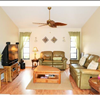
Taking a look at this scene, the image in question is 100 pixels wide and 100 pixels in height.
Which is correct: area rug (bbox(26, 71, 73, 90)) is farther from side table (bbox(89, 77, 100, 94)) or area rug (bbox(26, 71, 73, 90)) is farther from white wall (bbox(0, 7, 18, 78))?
white wall (bbox(0, 7, 18, 78))

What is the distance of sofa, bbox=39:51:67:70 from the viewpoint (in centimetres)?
541

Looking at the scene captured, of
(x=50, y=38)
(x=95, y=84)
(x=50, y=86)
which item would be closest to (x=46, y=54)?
(x=50, y=38)

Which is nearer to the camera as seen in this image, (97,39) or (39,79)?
(39,79)

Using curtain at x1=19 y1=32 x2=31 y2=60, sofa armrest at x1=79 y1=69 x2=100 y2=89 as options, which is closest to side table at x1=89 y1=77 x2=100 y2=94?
sofa armrest at x1=79 y1=69 x2=100 y2=89

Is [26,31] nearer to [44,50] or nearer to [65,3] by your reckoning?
[44,50]

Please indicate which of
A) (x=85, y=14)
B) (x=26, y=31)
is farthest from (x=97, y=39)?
(x=26, y=31)

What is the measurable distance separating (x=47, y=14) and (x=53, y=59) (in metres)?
2.58

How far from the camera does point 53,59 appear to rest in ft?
18.9

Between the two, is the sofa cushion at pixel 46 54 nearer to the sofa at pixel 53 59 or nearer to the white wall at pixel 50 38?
the sofa at pixel 53 59

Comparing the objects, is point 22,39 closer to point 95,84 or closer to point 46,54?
point 46,54

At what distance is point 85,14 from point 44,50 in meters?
3.38

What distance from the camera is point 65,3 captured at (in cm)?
80
